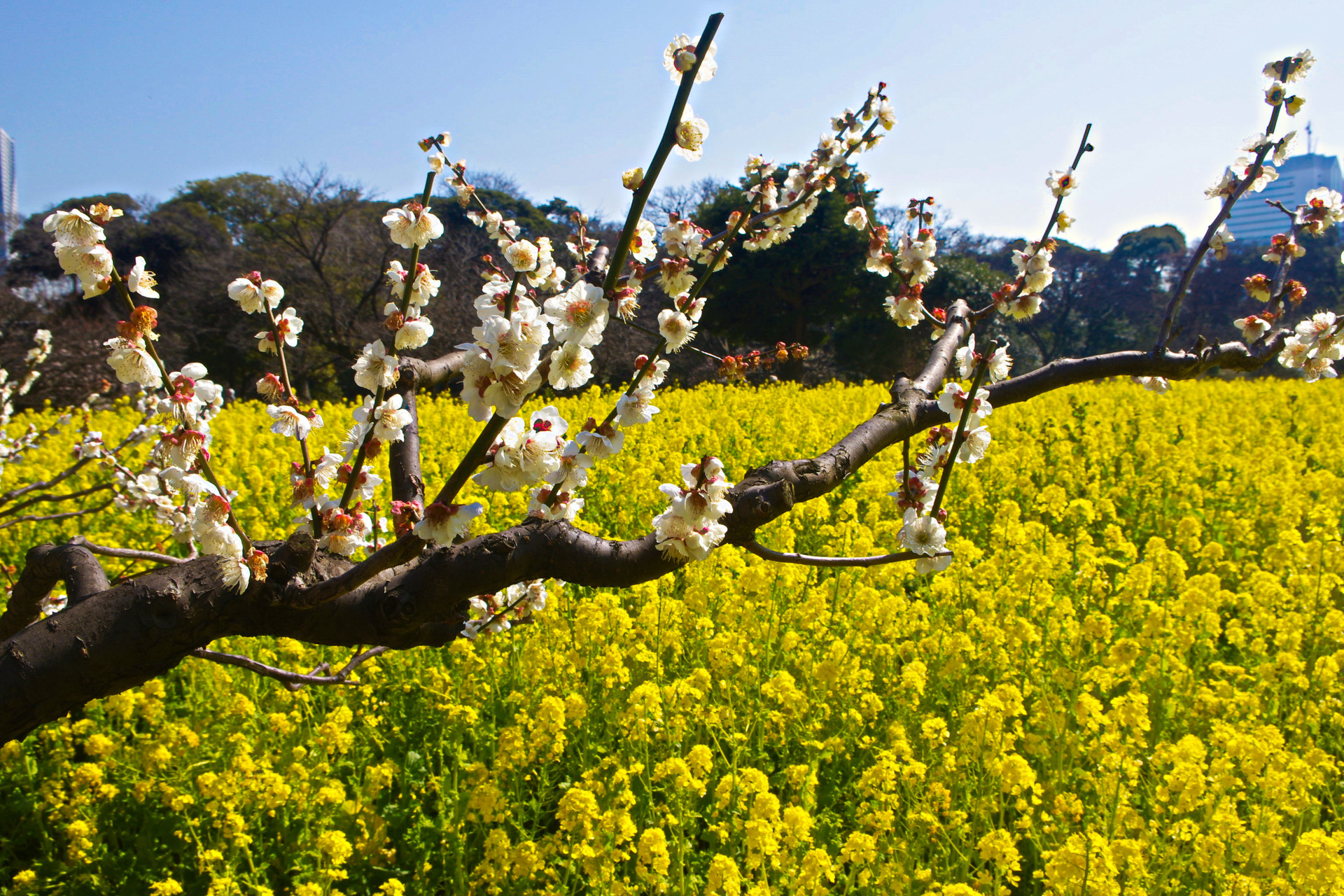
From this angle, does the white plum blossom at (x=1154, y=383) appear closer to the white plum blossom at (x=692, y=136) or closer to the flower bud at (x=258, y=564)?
the white plum blossom at (x=692, y=136)

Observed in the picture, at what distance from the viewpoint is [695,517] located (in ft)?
3.44

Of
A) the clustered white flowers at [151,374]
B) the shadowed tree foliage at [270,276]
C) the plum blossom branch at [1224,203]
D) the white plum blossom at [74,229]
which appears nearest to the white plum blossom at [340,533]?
the clustered white flowers at [151,374]

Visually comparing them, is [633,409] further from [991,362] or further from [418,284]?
[991,362]

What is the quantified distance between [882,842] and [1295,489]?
5679 millimetres

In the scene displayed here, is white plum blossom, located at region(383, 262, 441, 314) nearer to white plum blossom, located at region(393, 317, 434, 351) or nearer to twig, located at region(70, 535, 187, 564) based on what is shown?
white plum blossom, located at region(393, 317, 434, 351)

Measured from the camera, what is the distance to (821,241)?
1823cm

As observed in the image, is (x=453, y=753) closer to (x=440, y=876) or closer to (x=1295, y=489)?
(x=440, y=876)

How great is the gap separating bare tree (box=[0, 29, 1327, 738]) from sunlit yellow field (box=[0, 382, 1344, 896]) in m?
1.40

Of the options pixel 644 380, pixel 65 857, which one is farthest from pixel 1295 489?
pixel 65 857

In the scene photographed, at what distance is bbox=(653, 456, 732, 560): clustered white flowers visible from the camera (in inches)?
41.0

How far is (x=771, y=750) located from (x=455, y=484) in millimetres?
2818

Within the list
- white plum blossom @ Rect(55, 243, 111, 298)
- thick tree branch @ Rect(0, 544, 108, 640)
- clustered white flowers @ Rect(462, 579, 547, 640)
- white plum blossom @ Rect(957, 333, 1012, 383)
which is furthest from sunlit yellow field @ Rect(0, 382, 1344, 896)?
white plum blossom @ Rect(55, 243, 111, 298)

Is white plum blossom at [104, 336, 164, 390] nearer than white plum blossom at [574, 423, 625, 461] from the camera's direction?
Yes

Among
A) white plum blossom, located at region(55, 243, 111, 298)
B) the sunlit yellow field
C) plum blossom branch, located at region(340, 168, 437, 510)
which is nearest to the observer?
white plum blossom, located at region(55, 243, 111, 298)
